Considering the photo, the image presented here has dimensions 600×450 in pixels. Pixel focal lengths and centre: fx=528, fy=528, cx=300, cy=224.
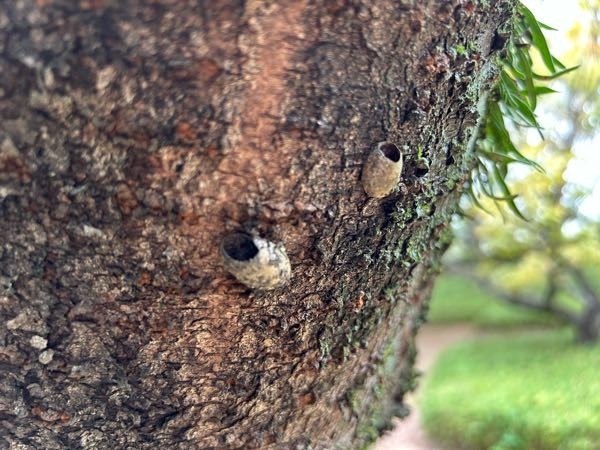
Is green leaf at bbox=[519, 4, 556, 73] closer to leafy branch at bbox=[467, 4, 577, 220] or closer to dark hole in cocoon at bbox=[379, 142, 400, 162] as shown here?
leafy branch at bbox=[467, 4, 577, 220]

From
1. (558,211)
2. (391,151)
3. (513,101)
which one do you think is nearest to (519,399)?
(558,211)

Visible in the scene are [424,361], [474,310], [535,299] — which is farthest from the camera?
[474,310]

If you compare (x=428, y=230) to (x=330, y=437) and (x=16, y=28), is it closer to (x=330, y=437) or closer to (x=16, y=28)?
(x=330, y=437)

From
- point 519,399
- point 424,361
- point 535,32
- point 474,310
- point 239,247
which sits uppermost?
point 535,32

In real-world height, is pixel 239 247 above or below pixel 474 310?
above

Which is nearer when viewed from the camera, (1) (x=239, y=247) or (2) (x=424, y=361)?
(1) (x=239, y=247)

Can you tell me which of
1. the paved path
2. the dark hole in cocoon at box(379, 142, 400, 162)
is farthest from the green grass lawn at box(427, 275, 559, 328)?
the dark hole in cocoon at box(379, 142, 400, 162)

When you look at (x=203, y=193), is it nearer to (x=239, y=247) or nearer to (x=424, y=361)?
(x=239, y=247)
